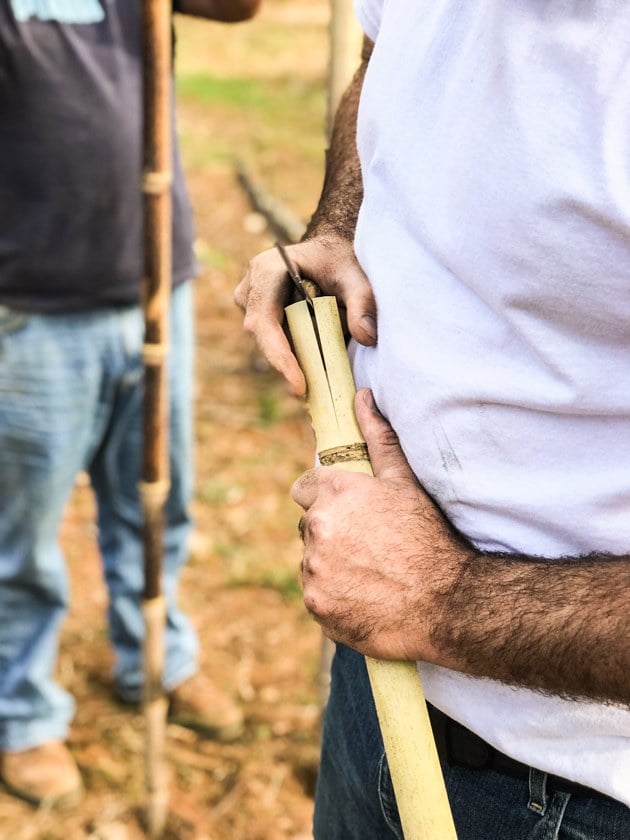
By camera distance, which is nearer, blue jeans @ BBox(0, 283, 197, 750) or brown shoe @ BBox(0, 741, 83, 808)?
blue jeans @ BBox(0, 283, 197, 750)

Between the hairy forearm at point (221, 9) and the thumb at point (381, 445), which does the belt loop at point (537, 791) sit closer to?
the thumb at point (381, 445)

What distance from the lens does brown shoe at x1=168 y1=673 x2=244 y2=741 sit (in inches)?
114

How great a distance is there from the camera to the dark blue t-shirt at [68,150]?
216 centimetres

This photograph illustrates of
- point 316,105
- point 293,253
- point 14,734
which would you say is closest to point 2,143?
point 293,253

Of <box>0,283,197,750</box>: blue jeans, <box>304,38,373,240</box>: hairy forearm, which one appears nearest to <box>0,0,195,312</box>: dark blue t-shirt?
<box>0,283,197,750</box>: blue jeans

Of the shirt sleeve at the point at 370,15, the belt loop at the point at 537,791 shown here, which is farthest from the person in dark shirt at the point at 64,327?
the belt loop at the point at 537,791

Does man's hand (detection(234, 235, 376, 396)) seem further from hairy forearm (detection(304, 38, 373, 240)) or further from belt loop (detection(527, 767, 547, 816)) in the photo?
belt loop (detection(527, 767, 547, 816))

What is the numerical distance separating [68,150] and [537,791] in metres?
1.74

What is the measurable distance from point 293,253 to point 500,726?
66 cm

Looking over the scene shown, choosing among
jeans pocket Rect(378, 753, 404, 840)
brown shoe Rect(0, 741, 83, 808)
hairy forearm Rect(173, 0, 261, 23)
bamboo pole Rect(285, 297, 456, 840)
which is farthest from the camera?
brown shoe Rect(0, 741, 83, 808)

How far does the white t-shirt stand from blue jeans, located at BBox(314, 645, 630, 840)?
0.07 meters

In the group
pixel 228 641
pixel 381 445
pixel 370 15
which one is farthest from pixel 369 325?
pixel 228 641

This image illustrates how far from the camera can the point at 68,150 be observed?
7.33 ft

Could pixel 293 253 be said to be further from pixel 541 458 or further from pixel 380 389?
pixel 541 458
